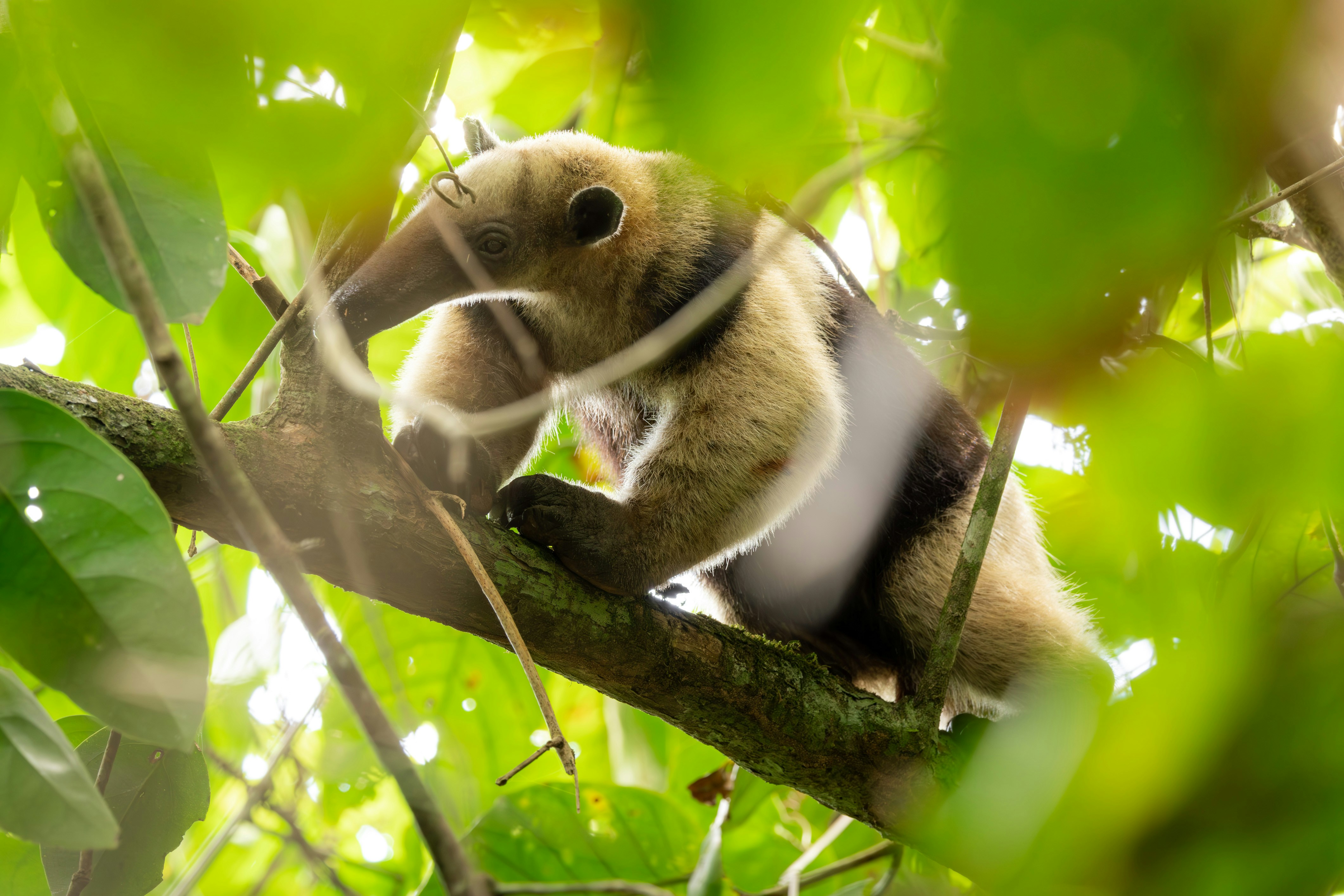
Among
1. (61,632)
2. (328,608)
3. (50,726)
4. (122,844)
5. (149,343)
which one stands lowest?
(328,608)

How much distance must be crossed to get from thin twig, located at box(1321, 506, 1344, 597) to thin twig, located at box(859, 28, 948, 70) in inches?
15.2

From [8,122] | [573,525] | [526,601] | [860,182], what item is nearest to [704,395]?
[573,525]

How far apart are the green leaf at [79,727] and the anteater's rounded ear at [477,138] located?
6.57 feet

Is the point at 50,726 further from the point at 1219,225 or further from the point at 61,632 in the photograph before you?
the point at 1219,225

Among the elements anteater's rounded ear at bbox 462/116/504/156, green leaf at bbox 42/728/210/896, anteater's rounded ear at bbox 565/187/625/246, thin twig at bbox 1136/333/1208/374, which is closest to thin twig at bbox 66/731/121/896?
green leaf at bbox 42/728/210/896

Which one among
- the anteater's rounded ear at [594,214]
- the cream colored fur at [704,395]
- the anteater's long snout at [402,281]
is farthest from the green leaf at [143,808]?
the anteater's rounded ear at [594,214]

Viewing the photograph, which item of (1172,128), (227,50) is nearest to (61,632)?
(227,50)

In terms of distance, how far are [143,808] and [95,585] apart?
0.78 m

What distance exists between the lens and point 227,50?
37 cm

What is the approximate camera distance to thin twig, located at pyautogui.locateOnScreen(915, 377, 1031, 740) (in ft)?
5.53

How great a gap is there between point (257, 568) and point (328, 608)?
0.86 ft

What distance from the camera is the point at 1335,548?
0.86 meters

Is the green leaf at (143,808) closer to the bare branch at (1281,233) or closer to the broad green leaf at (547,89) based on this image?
the broad green leaf at (547,89)

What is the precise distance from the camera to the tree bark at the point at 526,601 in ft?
4.60
